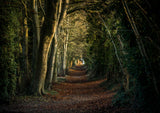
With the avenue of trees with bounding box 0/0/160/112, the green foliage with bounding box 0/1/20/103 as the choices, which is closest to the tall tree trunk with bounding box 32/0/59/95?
the avenue of trees with bounding box 0/0/160/112

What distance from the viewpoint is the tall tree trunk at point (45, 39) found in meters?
9.65

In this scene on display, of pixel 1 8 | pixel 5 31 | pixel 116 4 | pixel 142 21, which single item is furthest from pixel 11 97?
pixel 142 21

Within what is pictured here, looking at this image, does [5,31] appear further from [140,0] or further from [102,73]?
[102,73]

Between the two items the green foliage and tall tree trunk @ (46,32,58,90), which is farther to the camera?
tall tree trunk @ (46,32,58,90)

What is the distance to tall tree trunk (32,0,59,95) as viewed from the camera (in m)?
9.65

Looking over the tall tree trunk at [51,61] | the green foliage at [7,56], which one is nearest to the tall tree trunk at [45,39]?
the green foliage at [7,56]

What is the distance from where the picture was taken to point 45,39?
398 inches

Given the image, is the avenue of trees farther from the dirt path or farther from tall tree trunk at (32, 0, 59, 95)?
the dirt path

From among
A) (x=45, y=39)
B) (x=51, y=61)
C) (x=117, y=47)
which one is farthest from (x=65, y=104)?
(x=51, y=61)

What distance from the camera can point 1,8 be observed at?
Result: 7742 mm

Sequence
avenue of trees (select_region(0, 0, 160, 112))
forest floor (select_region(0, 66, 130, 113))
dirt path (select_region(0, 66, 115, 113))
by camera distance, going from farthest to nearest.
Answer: dirt path (select_region(0, 66, 115, 113)) < forest floor (select_region(0, 66, 130, 113)) < avenue of trees (select_region(0, 0, 160, 112))

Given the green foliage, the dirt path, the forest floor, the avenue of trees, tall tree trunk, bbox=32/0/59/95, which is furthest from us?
tall tree trunk, bbox=32/0/59/95

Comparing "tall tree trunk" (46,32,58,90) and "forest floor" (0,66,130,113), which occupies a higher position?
"tall tree trunk" (46,32,58,90)

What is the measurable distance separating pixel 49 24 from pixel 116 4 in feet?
16.6
